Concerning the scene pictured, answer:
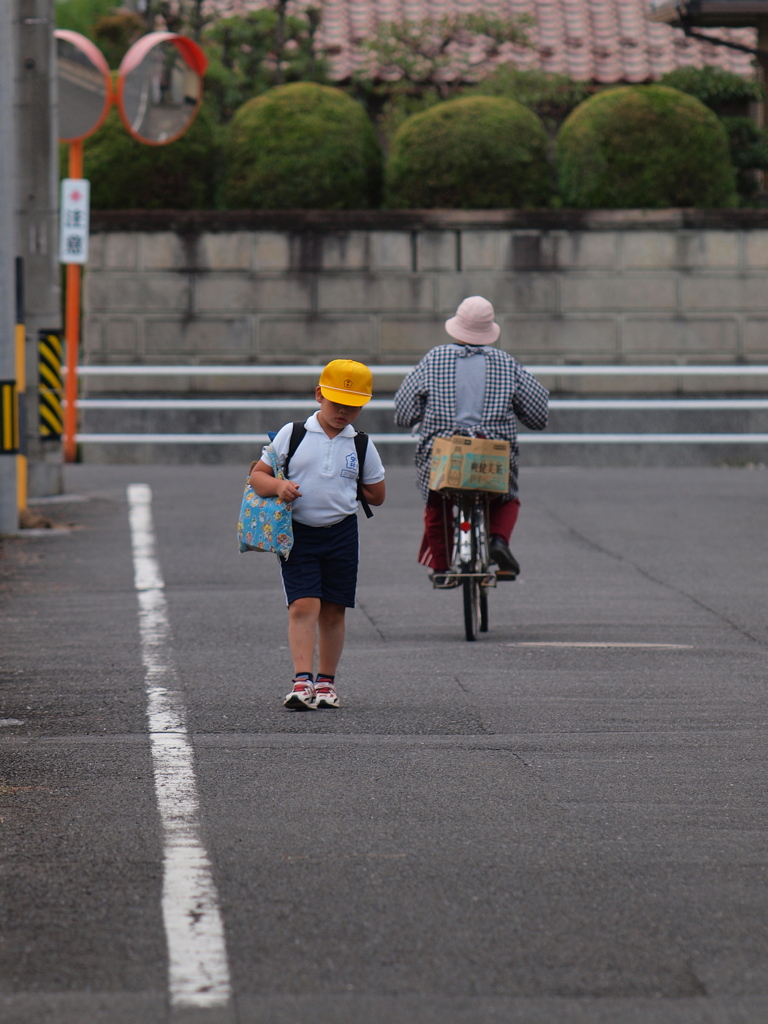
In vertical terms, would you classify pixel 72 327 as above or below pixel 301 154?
below

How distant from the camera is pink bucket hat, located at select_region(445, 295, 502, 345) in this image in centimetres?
955

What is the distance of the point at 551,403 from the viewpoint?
67.6ft

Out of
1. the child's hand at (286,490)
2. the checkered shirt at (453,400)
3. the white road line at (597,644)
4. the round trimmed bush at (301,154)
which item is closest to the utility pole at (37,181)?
the round trimmed bush at (301,154)

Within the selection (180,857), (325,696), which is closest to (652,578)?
(325,696)

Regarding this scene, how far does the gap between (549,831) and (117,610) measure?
18.0ft

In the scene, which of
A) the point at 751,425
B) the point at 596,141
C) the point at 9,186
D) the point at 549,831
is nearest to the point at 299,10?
the point at 596,141

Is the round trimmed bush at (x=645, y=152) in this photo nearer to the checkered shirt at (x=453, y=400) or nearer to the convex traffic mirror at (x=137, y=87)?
the convex traffic mirror at (x=137, y=87)

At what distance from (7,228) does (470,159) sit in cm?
873

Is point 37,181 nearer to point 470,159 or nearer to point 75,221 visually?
point 75,221

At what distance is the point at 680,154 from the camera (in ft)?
69.5

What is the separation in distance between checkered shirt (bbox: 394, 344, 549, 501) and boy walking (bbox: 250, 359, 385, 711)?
2.12 metres

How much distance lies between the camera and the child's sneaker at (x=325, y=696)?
7445 mm

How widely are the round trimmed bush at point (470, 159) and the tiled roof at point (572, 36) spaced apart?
276 inches

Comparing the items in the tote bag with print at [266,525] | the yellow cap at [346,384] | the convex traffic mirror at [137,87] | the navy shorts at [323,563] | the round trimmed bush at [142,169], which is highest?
the convex traffic mirror at [137,87]
